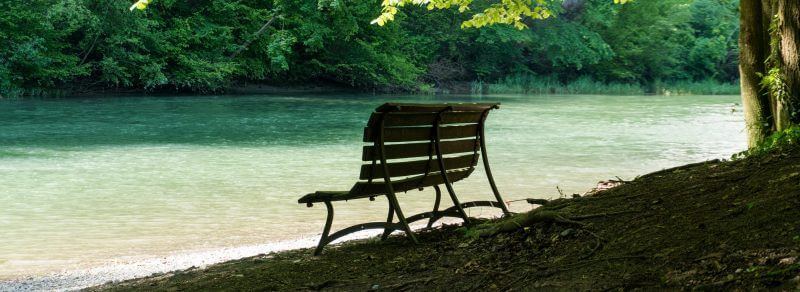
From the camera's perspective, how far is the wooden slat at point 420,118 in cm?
537

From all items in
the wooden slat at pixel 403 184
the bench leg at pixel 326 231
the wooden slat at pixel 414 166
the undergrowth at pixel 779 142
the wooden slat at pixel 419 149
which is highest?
the undergrowth at pixel 779 142

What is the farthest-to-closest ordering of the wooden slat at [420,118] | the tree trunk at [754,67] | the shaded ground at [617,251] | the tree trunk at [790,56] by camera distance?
the tree trunk at [754,67]
the tree trunk at [790,56]
the wooden slat at [420,118]
the shaded ground at [617,251]

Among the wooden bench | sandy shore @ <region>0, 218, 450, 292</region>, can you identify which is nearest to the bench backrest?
the wooden bench

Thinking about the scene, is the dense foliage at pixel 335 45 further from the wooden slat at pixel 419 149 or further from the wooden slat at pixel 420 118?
the wooden slat at pixel 420 118

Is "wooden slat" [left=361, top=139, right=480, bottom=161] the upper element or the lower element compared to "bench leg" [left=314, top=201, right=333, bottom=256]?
upper

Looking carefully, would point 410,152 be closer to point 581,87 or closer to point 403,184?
point 403,184

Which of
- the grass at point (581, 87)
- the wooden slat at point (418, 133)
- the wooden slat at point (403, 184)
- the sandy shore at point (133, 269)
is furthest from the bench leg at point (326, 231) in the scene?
the grass at point (581, 87)

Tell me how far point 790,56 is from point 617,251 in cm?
252

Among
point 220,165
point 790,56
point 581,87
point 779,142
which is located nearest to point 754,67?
point 790,56

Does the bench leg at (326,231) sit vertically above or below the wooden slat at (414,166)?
below

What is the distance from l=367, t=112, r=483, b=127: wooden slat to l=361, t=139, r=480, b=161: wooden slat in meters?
0.14

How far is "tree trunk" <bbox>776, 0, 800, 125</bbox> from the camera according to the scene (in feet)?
19.4

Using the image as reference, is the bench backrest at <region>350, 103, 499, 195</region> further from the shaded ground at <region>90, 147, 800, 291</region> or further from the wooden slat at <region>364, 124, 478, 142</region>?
the shaded ground at <region>90, 147, 800, 291</region>

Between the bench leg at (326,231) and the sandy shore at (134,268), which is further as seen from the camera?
the sandy shore at (134,268)
